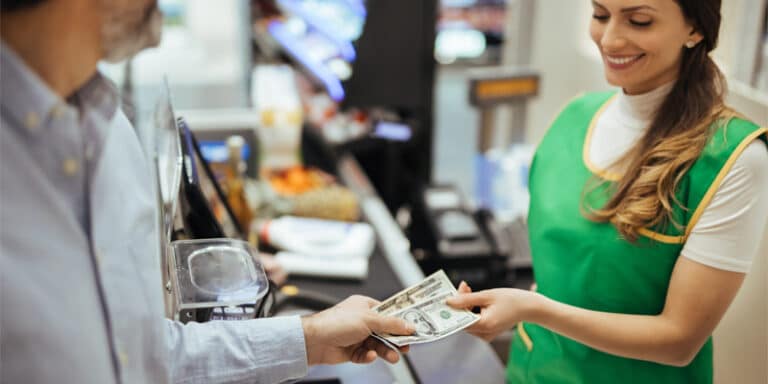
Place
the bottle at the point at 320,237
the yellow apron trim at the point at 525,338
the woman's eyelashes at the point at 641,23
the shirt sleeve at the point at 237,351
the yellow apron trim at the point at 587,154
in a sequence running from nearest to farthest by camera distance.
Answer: the shirt sleeve at the point at 237,351, the woman's eyelashes at the point at 641,23, the yellow apron trim at the point at 587,154, the yellow apron trim at the point at 525,338, the bottle at the point at 320,237

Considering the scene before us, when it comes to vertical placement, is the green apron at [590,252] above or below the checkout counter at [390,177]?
above

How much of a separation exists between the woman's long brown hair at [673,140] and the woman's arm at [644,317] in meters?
0.12

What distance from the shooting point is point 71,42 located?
3.34 feet

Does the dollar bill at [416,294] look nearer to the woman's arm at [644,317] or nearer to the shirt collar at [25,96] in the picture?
the woman's arm at [644,317]

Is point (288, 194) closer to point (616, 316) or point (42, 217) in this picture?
point (616, 316)

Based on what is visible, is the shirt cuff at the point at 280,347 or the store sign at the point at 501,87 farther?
the store sign at the point at 501,87

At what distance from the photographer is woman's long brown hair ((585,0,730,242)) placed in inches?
59.9

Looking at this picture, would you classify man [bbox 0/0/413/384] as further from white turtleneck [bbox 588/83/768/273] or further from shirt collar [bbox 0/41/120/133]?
white turtleneck [bbox 588/83/768/273]

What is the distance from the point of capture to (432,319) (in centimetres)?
154

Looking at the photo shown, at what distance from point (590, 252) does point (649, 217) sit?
6.1 inches

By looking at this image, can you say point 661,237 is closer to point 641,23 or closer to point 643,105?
point 643,105

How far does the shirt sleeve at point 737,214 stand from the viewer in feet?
4.76

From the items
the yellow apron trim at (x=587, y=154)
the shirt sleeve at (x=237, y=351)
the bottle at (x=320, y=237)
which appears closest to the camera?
the shirt sleeve at (x=237, y=351)

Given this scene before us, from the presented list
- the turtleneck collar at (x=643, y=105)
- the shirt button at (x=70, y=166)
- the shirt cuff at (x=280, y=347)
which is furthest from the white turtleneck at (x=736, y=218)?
the shirt button at (x=70, y=166)
